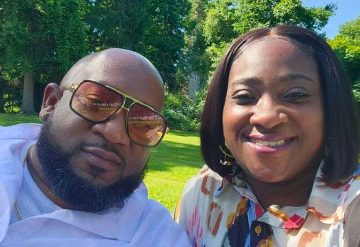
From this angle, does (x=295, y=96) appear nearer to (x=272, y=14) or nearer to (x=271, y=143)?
(x=271, y=143)

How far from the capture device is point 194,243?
8.36 ft

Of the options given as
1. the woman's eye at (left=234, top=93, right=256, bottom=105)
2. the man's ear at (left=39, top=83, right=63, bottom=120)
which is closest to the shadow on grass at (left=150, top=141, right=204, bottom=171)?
the man's ear at (left=39, top=83, right=63, bottom=120)

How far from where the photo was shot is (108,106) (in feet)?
7.79

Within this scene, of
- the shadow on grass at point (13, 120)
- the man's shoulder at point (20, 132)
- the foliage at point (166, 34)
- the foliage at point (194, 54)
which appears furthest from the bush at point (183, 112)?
the man's shoulder at point (20, 132)

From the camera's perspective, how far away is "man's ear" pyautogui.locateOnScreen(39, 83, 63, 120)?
8.48ft

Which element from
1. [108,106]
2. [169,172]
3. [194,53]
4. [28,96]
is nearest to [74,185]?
[108,106]

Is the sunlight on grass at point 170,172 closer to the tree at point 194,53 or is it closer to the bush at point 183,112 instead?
the bush at point 183,112

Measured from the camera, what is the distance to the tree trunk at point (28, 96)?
24.8 meters

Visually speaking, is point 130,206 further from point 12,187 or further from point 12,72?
point 12,72

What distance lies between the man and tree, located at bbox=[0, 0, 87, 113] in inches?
818

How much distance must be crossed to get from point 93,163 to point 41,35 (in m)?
22.1

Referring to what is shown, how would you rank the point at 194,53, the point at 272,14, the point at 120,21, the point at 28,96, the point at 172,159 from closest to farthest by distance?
the point at 172,159
the point at 272,14
the point at 28,96
the point at 120,21
the point at 194,53

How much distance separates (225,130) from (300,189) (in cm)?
48

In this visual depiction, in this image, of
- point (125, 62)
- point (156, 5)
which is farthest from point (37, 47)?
point (125, 62)
